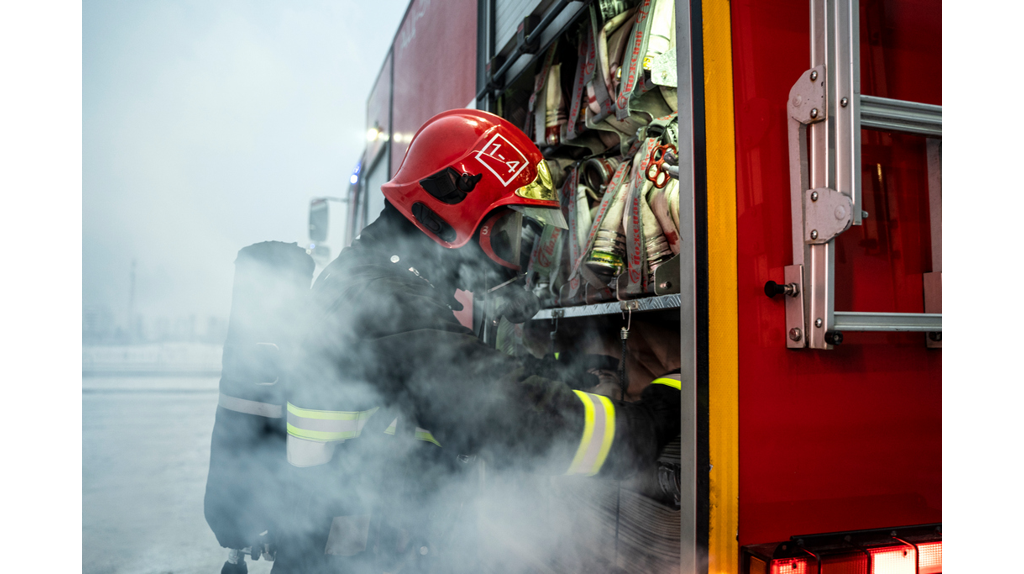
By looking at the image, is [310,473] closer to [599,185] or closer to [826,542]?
[826,542]

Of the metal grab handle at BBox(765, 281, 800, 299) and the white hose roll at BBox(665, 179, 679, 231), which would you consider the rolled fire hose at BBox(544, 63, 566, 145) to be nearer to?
the white hose roll at BBox(665, 179, 679, 231)

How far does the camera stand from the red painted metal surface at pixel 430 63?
3.51 meters

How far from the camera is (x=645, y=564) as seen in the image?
183 cm

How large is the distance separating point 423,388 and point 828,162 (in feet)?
3.46

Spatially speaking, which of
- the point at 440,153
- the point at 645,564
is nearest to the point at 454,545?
the point at 645,564

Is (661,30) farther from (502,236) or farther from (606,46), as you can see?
(502,236)

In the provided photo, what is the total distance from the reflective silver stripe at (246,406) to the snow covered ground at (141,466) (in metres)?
0.07

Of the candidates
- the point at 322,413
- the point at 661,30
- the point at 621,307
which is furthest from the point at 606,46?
the point at 322,413

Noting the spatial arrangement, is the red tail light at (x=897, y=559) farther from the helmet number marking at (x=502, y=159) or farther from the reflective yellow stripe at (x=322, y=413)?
the helmet number marking at (x=502, y=159)

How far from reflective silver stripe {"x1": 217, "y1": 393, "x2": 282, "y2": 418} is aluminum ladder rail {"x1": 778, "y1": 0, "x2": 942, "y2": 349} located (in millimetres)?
1418

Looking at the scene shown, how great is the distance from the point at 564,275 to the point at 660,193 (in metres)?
0.81

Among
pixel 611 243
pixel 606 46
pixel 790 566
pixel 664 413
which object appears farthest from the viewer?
pixel 606 46

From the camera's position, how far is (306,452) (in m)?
1.50

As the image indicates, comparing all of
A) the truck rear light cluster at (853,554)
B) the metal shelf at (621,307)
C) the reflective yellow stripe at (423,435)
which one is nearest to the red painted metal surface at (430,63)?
the metal shelf at (621,307)
